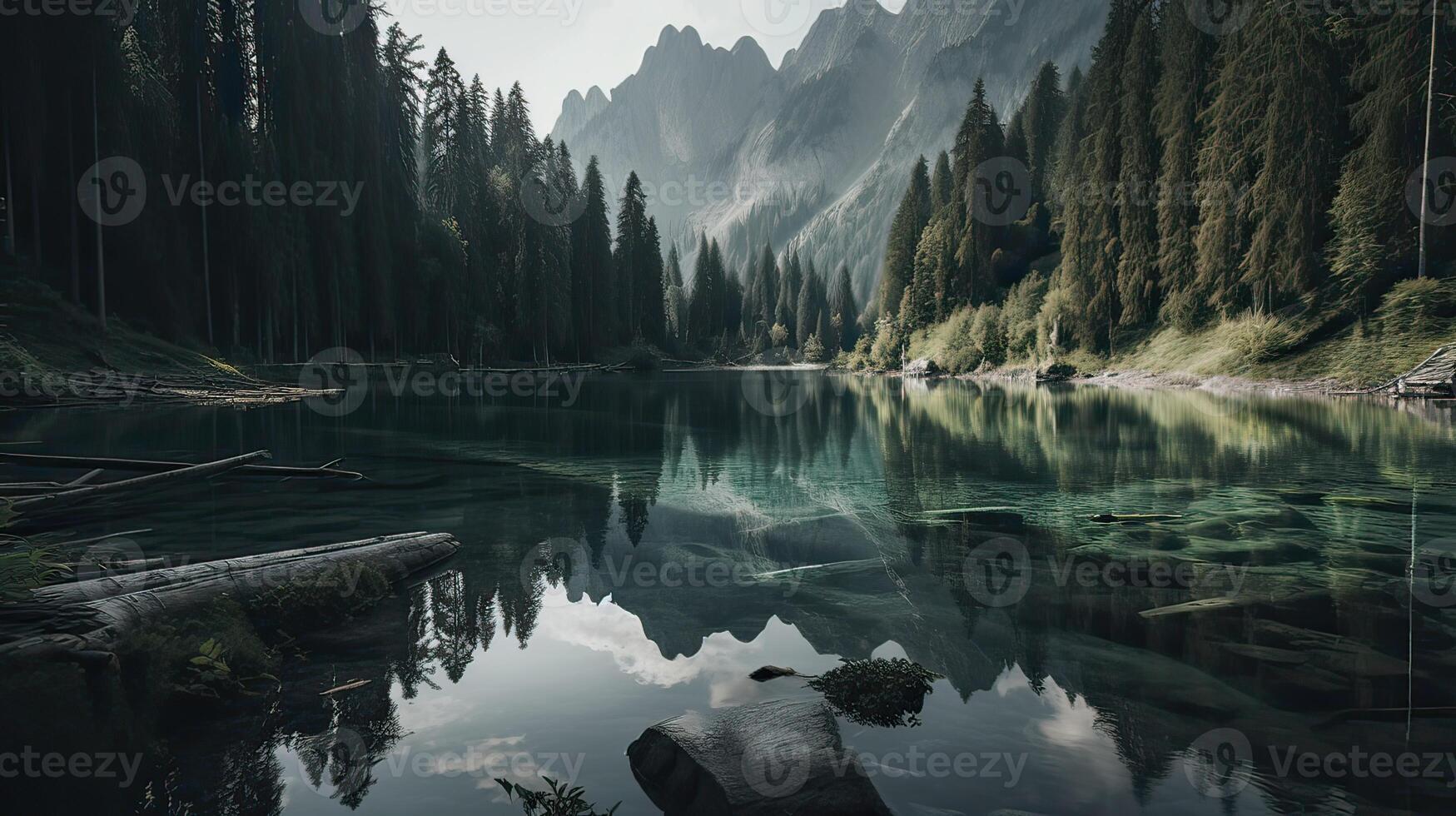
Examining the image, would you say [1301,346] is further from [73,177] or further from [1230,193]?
[73,177]

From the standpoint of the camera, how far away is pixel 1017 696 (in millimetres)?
5301

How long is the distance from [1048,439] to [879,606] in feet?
46.7

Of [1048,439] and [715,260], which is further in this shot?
[715,260]

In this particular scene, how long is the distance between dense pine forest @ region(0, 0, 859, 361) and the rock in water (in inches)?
1372

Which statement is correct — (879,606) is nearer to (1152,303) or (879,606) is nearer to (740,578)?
(740,578)

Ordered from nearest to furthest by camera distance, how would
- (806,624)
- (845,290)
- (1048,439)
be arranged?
(806,624) → (1048,439) → (845,290)

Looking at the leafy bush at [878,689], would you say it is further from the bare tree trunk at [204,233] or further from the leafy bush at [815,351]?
the leafy bush at [815,351]

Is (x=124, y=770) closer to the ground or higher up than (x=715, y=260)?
closer to the ground

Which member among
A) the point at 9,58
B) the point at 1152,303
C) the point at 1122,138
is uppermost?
the point at 1122,138

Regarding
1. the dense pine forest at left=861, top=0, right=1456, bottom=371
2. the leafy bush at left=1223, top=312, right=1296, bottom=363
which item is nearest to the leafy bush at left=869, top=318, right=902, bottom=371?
the dense pine forest at left=861, top=0, right=1456, bottom=371

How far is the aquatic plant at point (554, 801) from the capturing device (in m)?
3.94

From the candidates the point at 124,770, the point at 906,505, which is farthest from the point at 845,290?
the point at 124,770

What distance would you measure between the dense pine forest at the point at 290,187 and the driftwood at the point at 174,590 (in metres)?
29.9

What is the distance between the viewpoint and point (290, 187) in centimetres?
4116
